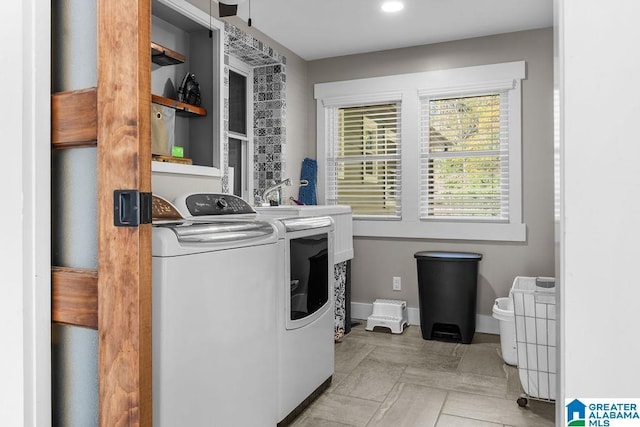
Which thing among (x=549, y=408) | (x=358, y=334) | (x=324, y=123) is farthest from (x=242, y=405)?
(x=324, y=123)

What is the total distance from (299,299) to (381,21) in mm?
2383

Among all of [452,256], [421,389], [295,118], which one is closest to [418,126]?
[295,118]

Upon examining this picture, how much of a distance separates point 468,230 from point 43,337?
3592mm

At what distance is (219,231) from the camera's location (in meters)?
1.71

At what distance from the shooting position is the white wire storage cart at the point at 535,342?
2547 millimetres

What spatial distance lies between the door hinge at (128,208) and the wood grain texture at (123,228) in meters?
0.01

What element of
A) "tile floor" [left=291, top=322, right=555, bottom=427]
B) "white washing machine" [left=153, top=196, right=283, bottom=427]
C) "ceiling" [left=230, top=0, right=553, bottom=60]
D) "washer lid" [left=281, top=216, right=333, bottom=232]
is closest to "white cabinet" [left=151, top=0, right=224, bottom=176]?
"ceiling" [left=230, top=0, right=553, bottom=60]

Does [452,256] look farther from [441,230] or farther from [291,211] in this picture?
[291,211]

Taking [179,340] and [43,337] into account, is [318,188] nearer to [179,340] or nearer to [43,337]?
[179,340]

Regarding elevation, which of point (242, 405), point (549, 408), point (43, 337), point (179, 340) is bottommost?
point (549, 408)

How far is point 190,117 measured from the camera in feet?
9.84

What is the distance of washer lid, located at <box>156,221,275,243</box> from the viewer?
1559mm

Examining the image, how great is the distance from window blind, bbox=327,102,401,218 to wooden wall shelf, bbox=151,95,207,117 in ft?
6.34

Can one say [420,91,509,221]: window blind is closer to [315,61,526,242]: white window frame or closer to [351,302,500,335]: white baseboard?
[315,61,526,242]: white window frame
